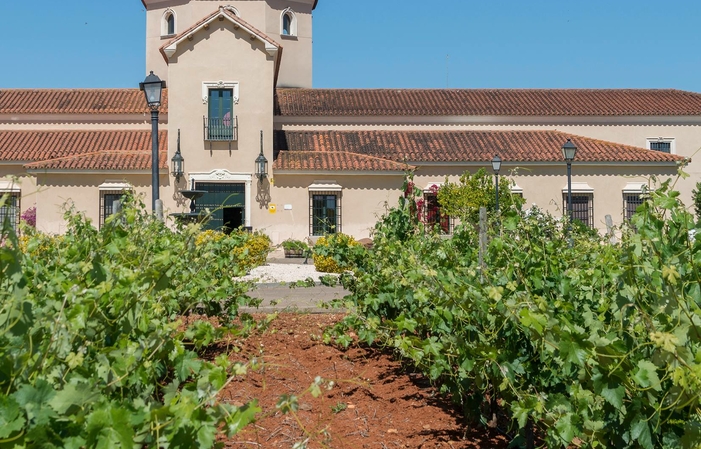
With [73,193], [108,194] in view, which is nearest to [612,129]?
[108,194]

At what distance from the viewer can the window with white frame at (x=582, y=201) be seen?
28203 millimetres

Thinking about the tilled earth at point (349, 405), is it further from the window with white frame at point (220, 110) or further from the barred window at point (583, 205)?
the barred window at point (583, 205)

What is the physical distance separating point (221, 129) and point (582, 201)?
14346 mm

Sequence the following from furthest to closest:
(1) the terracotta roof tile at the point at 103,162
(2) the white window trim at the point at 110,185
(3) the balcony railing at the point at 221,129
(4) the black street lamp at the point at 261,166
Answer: (2) the white window trim at the point at 110,185 < (3) the balcony railing at the point at 221,129 < (4) the black street lamp at the point at 261,166 < (1) the terracotta roof tile at the point at 103,162

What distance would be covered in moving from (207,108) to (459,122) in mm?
11342

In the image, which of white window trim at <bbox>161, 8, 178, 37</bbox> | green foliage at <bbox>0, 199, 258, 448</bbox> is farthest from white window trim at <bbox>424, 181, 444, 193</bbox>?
green foliage at <bbox>0, 199, 258, 448</bbox>

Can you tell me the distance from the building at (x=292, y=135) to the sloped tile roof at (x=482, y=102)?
96 mm

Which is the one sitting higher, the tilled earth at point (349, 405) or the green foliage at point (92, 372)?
the green foliage at point (92, 372)

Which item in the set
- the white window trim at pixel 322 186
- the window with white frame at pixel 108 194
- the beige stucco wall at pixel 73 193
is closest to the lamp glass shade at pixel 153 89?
the beige stucco wall at pixel 73 193

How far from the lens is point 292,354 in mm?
7090

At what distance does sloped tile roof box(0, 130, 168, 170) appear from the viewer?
84.7 feet

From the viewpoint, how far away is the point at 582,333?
2883 millimetres

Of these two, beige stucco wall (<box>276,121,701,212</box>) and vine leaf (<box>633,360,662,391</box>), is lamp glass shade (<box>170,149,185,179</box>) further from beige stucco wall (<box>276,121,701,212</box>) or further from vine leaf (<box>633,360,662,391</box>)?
vine leaf (<box>633,360,662,391</box>)

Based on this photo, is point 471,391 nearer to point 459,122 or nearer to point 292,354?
point 292,354
